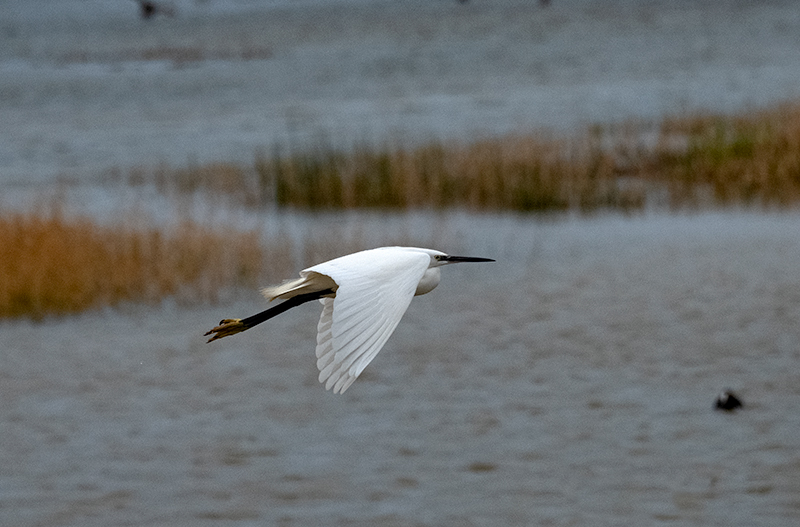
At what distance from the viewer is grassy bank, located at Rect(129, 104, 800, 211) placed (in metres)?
13.3

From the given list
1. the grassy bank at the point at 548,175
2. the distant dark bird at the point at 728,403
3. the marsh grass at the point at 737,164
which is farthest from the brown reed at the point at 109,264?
the marsh grass at the point at 737,164

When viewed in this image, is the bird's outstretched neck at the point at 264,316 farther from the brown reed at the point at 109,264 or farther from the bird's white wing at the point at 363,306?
the brown reed at the point at 109,264

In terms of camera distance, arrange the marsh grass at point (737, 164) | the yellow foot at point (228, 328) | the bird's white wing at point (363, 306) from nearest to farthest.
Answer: the bird's white wing at point (363, 306) → the yellow foot at point (228, 328) → the marsh grass at point (737, 164)

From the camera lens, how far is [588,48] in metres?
36.5

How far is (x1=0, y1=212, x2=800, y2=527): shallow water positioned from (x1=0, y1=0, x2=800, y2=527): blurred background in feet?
0.08

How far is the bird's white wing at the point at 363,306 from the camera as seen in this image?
3383mm

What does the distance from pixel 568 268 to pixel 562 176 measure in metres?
1.95

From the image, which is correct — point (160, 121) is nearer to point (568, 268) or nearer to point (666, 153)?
point (666, 153)

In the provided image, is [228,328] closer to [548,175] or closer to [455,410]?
[455,410]

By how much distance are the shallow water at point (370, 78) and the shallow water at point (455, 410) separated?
797 centimetres

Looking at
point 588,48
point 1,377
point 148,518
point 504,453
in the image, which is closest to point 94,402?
point 1,377

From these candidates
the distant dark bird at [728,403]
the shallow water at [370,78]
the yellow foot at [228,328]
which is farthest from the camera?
the shallow water at [370,78]

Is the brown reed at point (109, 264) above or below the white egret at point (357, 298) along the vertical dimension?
below

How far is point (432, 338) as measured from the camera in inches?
395
